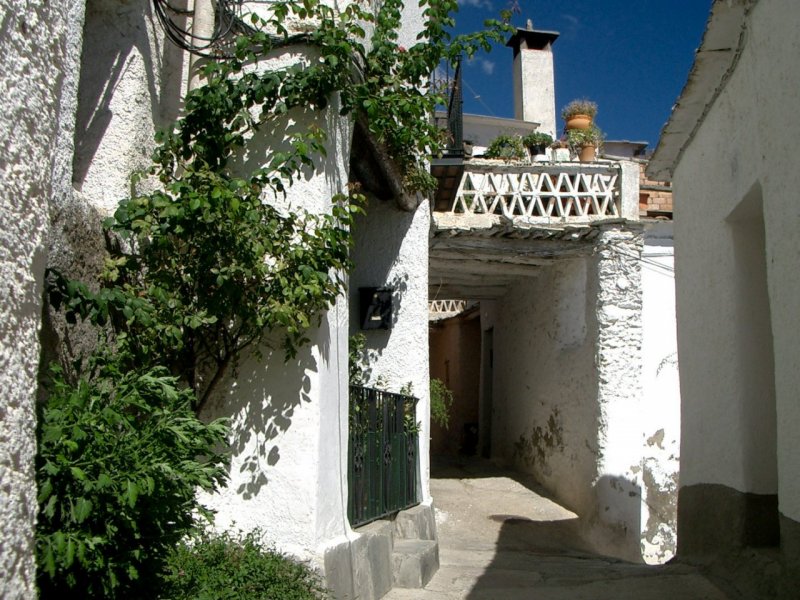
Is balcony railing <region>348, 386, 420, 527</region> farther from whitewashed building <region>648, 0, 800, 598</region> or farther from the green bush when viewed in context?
whitewashed building <region>648, 0, 800, 598</region>

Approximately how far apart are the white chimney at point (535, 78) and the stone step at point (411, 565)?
49.1 feet

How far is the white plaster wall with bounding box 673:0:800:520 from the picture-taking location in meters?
3.69

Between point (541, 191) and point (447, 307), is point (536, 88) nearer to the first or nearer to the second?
point (447, 307)

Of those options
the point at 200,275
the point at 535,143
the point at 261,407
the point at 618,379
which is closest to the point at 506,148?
the point at 535,143

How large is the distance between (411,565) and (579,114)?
10261 mm

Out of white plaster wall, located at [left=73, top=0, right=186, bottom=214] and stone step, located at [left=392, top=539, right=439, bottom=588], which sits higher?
white plaster wall, located at [left=73, top=0, right=186, bottom=214]

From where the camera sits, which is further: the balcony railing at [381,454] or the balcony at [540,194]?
the balcony at [540,194]

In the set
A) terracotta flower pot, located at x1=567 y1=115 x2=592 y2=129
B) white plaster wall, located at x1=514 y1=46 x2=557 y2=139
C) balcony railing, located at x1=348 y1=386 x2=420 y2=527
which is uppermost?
white plaster wall, located at x1=514 y1=46 x2=557 y2=139

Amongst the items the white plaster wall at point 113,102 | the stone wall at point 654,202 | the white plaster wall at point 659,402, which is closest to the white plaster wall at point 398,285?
the white plaster wall at point 113,102

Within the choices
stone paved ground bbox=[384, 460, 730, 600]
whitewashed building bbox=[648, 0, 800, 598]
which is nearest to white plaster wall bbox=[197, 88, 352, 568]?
stone paved ground bbox=[384, 460, 730, 600]

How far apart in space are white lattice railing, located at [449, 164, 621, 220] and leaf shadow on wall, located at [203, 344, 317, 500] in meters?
5.57

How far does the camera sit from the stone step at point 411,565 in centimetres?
528

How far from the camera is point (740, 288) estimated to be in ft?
15.9

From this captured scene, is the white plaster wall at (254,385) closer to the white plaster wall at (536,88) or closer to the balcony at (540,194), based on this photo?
Answer: the balcony at (540,194)
